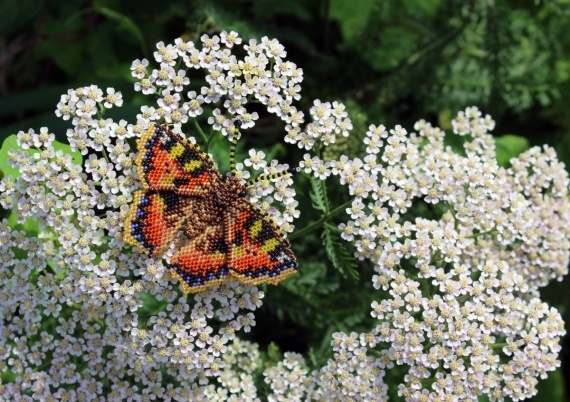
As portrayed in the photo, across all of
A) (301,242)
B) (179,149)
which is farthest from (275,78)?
(301,242)

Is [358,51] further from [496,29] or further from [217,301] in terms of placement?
[217,301]

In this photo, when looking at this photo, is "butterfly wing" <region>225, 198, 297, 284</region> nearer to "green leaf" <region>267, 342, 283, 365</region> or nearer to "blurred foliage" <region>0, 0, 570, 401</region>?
"green leaf" <region>267, 342, 283, 365</region>

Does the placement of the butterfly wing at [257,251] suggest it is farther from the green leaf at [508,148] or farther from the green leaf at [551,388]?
the green leaf at [551,388]

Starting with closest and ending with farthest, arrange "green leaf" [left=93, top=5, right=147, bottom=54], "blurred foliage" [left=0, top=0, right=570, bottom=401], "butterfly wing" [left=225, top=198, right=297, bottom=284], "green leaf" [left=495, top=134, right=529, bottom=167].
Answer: "butterfly wing" [left=225, top=198, right=297, bottom=284] → "green leaf" [left=495, top=134, right=529, bottom=167] → "blurred foliage" [left=0, top=0, right=570, bottom=401] → "green leaf" [left=93, top=5, right=147, bottom=54]

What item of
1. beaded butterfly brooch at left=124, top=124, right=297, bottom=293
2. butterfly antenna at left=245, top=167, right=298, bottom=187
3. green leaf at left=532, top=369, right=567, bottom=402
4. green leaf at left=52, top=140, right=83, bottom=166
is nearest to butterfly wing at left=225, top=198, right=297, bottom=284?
beaded butterfly brooch at left=124, top=124, right=297, bottom=293

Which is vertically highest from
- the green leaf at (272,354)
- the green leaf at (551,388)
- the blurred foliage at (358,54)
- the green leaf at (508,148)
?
the blurred foliage at (358,54)

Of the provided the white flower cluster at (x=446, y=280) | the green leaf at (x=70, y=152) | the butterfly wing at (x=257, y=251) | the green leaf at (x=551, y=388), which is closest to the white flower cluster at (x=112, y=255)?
the green leaf at (x=70, y=152)

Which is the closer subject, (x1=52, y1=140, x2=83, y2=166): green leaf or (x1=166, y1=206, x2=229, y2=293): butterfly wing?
(x1=166, y1=206, x2=229, y2=293): butterfly wing
